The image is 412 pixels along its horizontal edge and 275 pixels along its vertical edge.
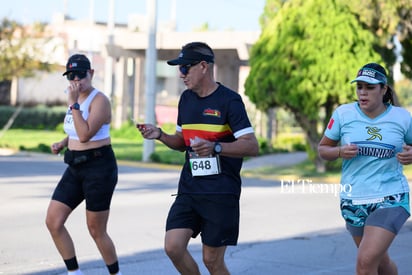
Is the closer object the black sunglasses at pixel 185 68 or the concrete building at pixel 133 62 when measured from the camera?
the black sunglasses at pixel 185 68

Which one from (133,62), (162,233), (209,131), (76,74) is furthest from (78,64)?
(133,62)

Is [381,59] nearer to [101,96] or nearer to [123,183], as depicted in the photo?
[123,183]

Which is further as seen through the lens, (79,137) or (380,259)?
(79,137)

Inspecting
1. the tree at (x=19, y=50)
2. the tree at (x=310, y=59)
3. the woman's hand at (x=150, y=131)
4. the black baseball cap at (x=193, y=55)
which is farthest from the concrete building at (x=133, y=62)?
the black baseball cap at (x=193, y=55)

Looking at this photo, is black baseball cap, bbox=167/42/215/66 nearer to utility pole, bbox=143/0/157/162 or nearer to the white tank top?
the white tank top

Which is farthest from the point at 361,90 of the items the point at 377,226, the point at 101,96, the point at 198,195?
the point at 101,96

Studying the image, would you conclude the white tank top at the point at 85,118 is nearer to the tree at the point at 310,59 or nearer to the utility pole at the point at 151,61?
the tree at the point at 310,59

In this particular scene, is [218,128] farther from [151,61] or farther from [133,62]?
[133,62]

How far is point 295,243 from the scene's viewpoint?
10250mm

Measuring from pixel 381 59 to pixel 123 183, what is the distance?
27.3 feet

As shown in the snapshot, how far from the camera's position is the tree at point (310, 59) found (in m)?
21.1

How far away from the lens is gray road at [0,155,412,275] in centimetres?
841

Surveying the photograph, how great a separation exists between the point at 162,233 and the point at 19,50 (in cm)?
2820

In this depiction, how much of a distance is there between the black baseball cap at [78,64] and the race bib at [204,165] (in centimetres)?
162
